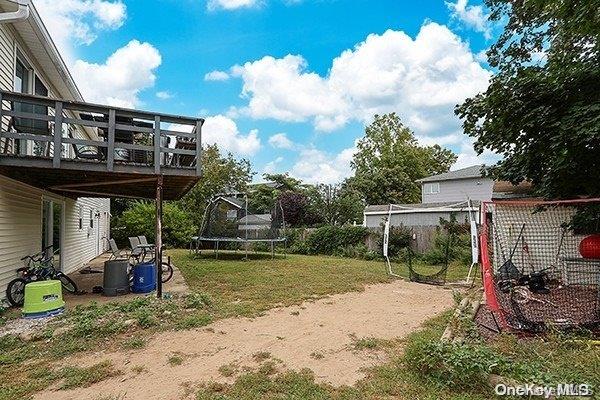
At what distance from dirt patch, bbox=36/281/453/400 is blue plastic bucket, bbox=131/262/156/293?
2968 millimetres

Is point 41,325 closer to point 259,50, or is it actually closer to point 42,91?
point 42,91

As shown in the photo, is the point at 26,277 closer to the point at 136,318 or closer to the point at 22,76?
the point at 136,318

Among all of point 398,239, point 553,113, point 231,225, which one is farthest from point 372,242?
point 553,113

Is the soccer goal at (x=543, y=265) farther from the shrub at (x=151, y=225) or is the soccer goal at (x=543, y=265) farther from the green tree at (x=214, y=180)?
the green tree at (x=214, y=180)

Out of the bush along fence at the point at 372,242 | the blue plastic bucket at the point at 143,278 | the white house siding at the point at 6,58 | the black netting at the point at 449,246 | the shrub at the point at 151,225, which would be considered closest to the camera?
the white house siding at the point at 6,58

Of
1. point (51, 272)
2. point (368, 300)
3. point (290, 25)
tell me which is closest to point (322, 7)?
point (290, 25)

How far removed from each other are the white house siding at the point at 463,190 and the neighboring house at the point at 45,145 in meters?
20.8

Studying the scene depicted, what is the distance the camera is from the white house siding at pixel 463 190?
23.3 m

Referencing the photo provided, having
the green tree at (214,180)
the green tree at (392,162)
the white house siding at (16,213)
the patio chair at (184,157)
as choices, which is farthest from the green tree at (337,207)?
the patio chair at (184,157)

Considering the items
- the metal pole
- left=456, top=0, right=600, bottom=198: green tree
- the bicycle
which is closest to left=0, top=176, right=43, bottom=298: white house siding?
the bicycle

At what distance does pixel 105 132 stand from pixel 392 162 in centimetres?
2863

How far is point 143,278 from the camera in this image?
24.4 ft

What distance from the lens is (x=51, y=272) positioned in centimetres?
672

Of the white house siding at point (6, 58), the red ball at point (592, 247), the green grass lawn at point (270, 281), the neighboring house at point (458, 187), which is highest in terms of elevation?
the white house siding at point (6, 58)
